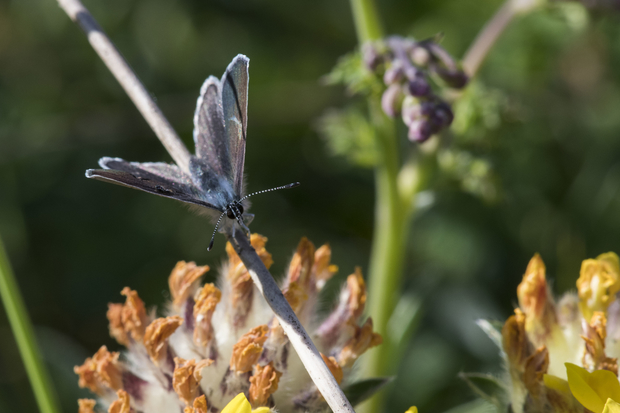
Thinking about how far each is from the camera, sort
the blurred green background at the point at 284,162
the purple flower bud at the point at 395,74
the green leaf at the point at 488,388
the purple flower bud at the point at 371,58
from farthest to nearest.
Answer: the blurred green background at the point at 284,162 → the purple flower bud at the point at 371,58 → the purple flower bud at the point at 395,74 → the green leaf at the point at 488,388

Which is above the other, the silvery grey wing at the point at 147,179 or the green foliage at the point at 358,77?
→ the green foliage at the point at 358,77

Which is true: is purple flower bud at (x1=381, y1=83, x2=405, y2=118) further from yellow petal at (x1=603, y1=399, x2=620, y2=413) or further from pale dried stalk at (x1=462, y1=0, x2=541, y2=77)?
yellow petal at (x1=603, y1=399, x2=620, y2=413)

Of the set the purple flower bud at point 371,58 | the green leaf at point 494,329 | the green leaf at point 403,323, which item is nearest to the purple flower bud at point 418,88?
the purple flower bud at point 371,58

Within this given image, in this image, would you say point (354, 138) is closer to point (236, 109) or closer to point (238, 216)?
point (236, 109)

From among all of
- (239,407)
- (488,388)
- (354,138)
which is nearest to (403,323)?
(354,138)

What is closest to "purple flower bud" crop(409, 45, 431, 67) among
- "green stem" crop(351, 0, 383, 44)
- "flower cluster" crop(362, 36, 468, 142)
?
"flower cluster" crop(362, 36, 468, 142)

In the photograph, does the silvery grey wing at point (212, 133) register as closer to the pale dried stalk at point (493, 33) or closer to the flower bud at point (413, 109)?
the flower bud at point (413, 109)
